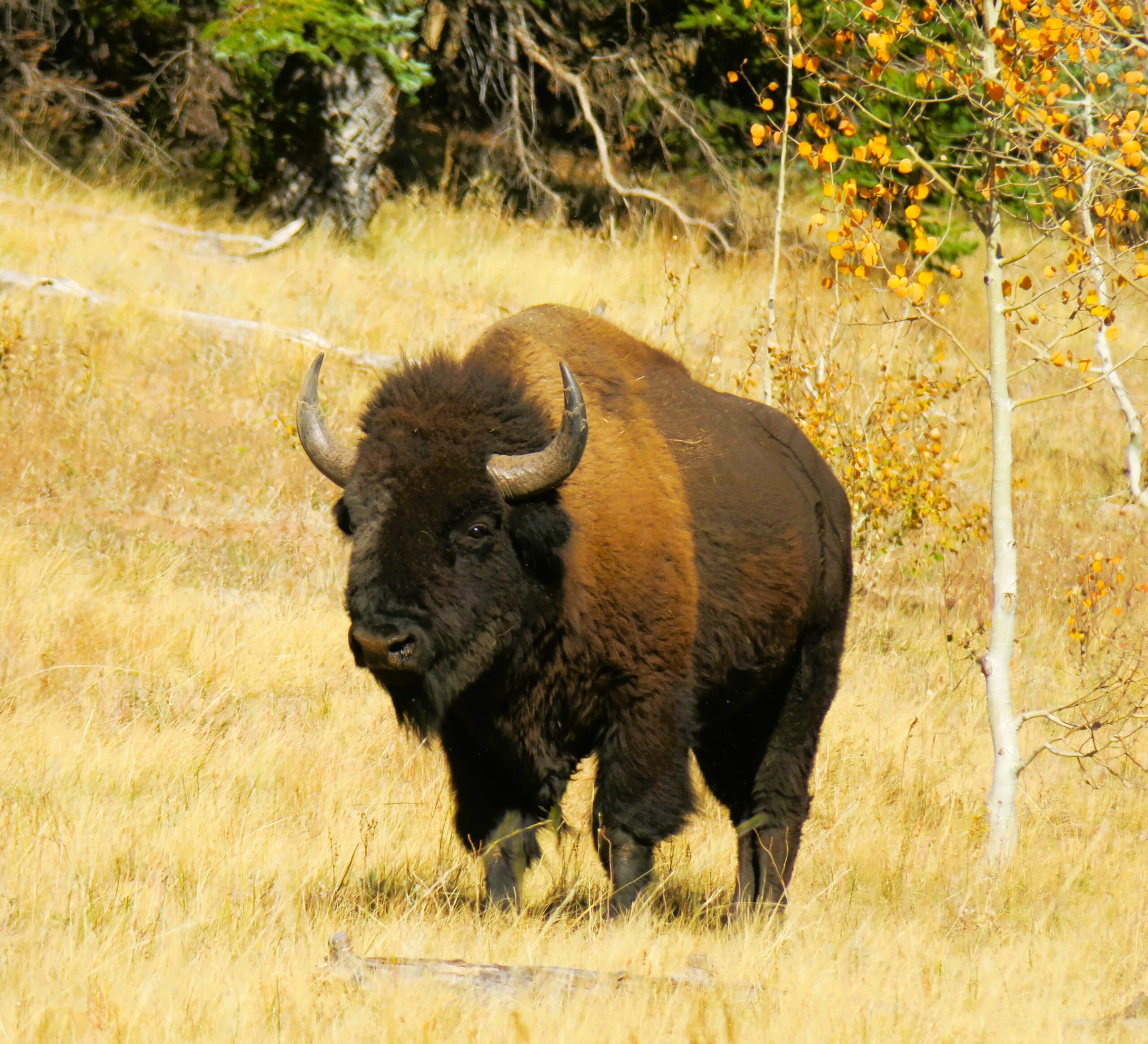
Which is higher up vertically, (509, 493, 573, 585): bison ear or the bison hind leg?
(509, 493, 573, 585): bison ear

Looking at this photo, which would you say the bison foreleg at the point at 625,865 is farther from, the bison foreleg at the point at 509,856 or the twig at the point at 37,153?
the twig at the point at 37,153

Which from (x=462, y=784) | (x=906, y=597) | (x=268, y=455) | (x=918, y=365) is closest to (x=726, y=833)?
(x=462, y=784)

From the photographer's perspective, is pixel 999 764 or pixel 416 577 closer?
pixel 416 577

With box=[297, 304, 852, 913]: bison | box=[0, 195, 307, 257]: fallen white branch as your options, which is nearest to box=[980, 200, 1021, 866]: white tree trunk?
box=[297, 304, 852, 913]: bison

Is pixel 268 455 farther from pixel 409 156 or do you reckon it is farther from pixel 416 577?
pixel 409 156

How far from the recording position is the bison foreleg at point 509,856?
4.86 meters

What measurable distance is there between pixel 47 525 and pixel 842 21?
11046mm

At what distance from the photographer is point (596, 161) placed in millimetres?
22344

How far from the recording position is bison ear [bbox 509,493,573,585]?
4625mm

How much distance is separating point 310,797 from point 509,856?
4.28ft

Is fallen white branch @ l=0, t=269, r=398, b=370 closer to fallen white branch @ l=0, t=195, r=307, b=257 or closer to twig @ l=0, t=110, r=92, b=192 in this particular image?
fallen white branch @ l=0, t=195, r=307, b=257

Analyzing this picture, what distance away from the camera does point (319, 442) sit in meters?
4.93

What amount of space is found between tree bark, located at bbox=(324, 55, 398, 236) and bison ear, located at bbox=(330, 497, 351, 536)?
12.3 metres

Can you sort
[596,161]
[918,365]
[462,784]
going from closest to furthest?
1. [462,784]
2. [918,365]
3. [596,161]
